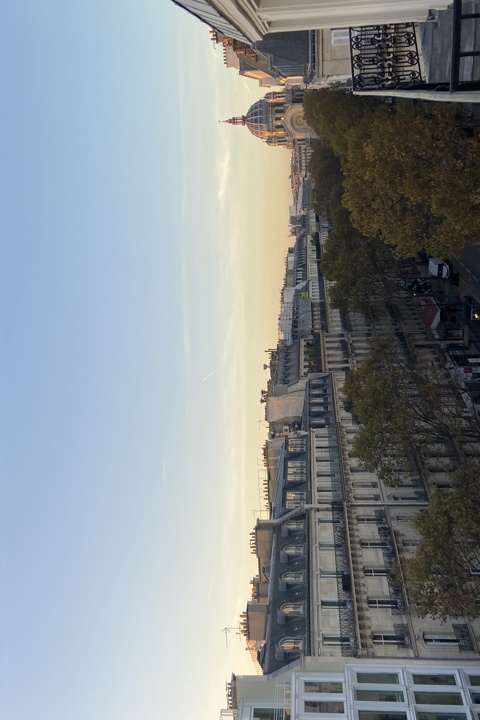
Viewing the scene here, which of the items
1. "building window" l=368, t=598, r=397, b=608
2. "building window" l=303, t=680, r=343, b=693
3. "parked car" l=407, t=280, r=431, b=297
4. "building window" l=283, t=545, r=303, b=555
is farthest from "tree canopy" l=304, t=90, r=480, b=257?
"building window" l=303, t=680, r=343, b=693

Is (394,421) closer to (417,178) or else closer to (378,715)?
(417,178)

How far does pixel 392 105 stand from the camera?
39281 millimetres

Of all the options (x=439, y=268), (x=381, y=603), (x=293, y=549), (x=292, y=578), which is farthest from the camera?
(x=439, y=268)

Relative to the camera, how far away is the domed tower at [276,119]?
108 meters

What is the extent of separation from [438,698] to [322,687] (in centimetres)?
522

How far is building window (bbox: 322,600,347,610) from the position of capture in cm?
3044

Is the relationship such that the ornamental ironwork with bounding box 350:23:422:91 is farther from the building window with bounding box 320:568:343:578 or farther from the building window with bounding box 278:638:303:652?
the building window with bounding box 278:638:303:652

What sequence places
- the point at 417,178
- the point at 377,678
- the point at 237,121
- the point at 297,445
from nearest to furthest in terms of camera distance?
the point at 377,678 < the point at 417,178 < the point at 297,445 < the point at 237,121

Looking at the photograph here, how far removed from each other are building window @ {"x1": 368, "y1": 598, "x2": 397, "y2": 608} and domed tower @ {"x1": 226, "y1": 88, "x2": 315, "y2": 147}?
9344 cm

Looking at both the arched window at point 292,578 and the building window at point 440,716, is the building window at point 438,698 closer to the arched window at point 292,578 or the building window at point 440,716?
the building window at point 440,716

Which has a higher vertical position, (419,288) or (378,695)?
(419,288)

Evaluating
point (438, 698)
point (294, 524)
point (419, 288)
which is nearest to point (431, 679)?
point (438, 698)

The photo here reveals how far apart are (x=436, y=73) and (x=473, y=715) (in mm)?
26964

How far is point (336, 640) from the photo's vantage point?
2905 cm
